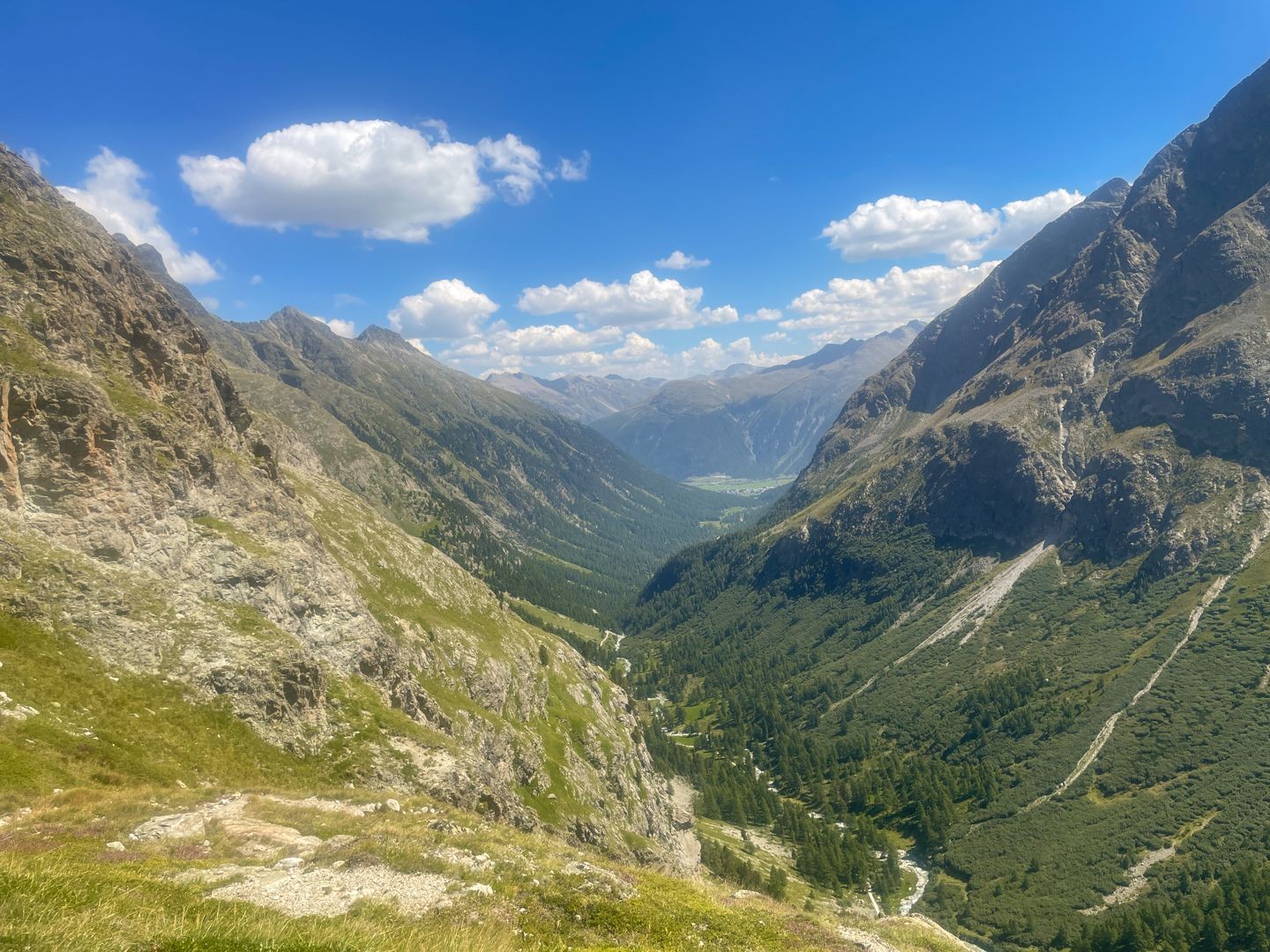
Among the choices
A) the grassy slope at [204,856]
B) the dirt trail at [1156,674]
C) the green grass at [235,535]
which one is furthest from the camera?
the dirt trail at [1156,674]

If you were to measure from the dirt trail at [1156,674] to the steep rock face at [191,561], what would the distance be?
100.0 m

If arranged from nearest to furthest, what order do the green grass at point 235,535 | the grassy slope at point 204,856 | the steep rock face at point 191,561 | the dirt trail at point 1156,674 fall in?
the grassy slope at point 204,856 → the steep rock face at point 191,561 → the green grass at point 235,535 → the dirt trail at point 1156,674

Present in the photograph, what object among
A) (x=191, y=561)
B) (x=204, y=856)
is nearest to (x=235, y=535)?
(x=191, y=561)

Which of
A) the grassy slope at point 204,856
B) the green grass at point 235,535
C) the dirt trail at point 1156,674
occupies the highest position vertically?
the green grass at point 235,535

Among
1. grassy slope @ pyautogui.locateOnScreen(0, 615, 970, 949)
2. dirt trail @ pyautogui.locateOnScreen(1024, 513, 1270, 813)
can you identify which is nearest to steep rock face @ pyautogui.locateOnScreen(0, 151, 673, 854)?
grassy slope @ pyautogui.locateOnScreen(0, 615, 970, 949)

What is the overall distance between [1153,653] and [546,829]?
168 meters

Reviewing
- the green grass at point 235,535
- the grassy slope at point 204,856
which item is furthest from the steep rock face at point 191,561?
the grassy slope at point 204,856

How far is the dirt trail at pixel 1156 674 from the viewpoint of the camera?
132m

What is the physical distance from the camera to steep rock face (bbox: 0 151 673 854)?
44.7 metres

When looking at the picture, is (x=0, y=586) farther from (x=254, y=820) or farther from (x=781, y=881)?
(x=781, y=881)

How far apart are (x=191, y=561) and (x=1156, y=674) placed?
20067 centimetres

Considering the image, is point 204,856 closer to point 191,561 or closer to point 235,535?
point 191,561

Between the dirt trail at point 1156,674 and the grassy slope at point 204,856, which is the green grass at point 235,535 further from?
the dirt trail at point 1156,674

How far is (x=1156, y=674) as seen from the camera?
148500 millimetres
